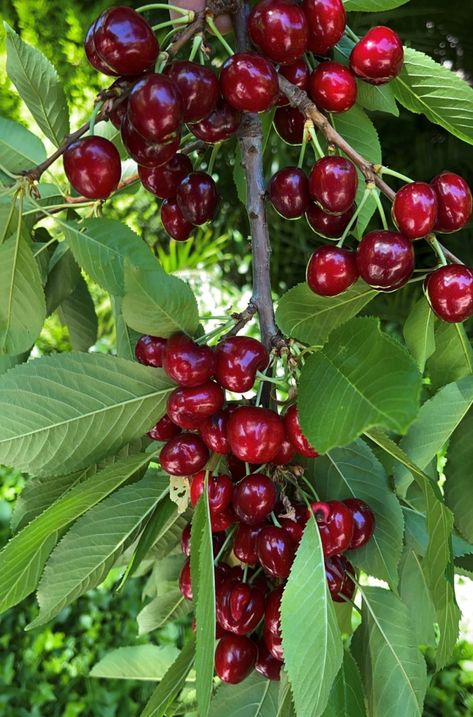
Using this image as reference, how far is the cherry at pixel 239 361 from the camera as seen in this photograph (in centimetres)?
44

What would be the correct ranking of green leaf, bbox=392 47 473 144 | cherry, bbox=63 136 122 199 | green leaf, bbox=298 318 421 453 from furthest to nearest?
green leaf, bbox=392 47 473 144
cherry, bbox=63 136 122 199
green leaf, bbox=298 318 421 453

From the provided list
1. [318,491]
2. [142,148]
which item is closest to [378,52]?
[142,148]

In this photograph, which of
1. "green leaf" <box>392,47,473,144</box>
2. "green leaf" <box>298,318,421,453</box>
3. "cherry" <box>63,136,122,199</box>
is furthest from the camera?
"green leaf" <box>392,47,473,144</box>

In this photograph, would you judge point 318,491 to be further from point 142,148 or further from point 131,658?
point 131,658

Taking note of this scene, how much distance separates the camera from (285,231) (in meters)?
1.93

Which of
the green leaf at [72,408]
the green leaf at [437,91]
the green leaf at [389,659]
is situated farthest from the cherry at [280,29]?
the green leaf at [389,659]

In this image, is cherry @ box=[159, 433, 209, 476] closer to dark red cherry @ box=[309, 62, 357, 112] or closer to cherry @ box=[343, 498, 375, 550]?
cherry @ box=[343, 498, 375, 550]

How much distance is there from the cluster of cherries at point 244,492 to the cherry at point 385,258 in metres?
0.09

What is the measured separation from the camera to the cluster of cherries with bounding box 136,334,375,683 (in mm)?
439

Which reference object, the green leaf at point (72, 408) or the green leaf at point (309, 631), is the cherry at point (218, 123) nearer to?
the green leaf at point (72, 408)

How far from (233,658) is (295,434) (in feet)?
0.63

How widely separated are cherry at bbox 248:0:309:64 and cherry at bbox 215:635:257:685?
0.42 metres

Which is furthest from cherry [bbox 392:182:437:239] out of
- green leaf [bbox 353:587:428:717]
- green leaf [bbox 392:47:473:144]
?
green leaf [bbox 353:587:428:717]

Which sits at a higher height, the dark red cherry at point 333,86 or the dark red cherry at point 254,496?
the dark red cherry at point 333,86
